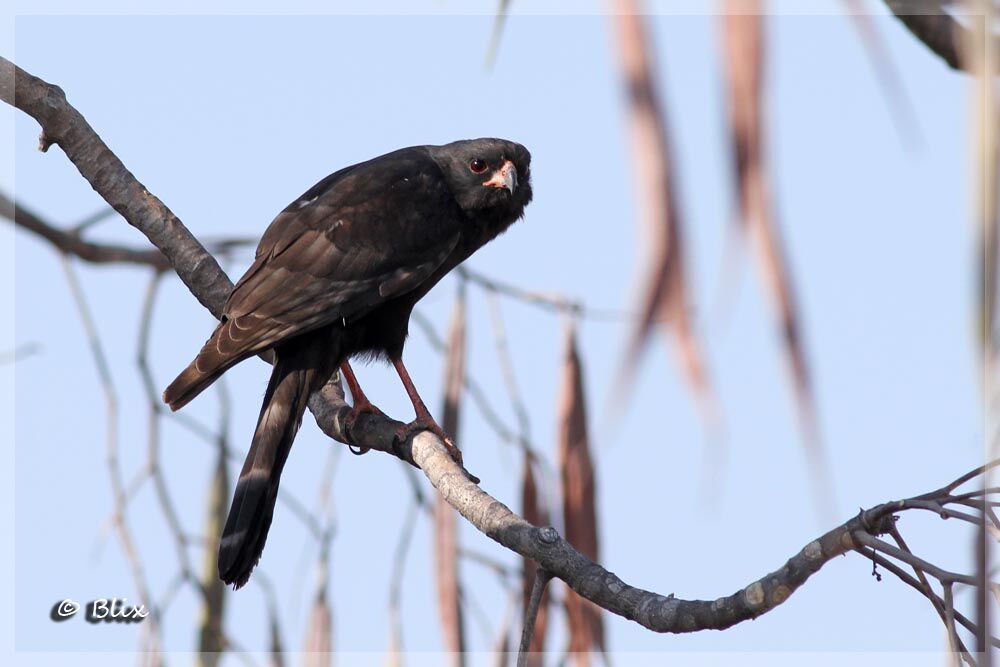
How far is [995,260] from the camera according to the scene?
0.92m

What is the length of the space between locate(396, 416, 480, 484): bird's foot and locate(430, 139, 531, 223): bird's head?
102cm

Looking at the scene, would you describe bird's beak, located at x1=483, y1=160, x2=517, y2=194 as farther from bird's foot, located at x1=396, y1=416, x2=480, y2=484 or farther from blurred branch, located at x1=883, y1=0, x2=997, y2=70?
blurred branch, located at x1=883, y1=0, x2=997, y2=70

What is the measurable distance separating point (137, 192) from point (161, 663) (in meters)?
1.62

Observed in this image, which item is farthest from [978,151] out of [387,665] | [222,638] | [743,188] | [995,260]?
[222,638]

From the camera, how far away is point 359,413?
3.90 meters

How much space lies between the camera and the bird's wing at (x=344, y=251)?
11.9 ft

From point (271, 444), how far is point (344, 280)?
0.64 meters

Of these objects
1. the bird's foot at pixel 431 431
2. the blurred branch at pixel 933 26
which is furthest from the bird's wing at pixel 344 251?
the blurred branch at pixel 933 26

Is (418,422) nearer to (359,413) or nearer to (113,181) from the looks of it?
(359,413)

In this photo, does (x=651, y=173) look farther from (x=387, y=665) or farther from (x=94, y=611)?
(x=94, y=611)

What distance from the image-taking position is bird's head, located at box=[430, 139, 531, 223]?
4484 millimetres

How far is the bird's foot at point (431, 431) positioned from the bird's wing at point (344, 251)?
1.45ft

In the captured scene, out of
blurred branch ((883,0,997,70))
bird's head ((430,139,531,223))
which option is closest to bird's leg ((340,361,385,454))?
bird's head ((430,139,531,223))

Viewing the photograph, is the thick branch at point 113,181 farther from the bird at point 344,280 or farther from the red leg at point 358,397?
the red leg at point 358,397
